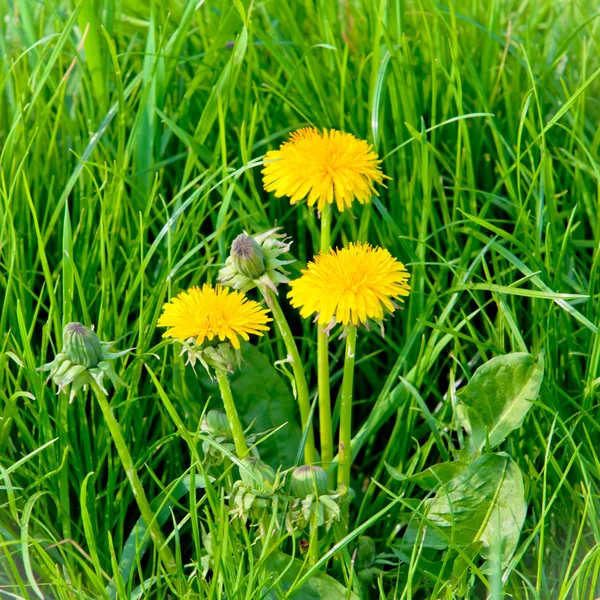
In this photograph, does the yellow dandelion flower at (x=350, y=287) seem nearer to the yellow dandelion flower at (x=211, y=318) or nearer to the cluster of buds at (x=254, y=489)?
the yellow dandelion flower at (x=211, y=318)

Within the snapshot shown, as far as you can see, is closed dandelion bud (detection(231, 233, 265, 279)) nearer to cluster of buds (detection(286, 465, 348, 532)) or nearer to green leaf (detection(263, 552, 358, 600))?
cluster of buds (detection(286, 465, 348, 532))

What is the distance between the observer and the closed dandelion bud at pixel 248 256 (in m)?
0.93

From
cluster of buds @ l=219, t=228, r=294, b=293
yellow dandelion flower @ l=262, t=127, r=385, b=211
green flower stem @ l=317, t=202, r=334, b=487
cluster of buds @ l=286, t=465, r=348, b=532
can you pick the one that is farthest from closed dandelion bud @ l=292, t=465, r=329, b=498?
yellow dandelion flower @ l=262, t=127, r=385, b=211

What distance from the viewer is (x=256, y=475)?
3.08ft

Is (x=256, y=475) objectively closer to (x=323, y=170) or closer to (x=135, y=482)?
(x=135, y=482)

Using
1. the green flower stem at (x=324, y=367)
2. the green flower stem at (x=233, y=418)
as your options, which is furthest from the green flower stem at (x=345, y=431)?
the green flower stem at (x=233, y=418)

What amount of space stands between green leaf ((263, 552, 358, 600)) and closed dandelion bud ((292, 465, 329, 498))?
0.08 meters

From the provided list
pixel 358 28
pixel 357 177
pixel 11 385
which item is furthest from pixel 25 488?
pixel 358 28

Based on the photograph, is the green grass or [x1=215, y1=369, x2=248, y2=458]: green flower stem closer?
[x1=215, y1=369, x2=248, y2=458]: green flower stem

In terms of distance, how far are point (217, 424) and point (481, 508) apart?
37cm

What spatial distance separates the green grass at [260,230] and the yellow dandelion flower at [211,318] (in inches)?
3.7

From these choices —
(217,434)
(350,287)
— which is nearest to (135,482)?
(217,434)

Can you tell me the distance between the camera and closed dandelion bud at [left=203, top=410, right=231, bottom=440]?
1045mm

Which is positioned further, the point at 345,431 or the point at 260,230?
the point at 260,230
